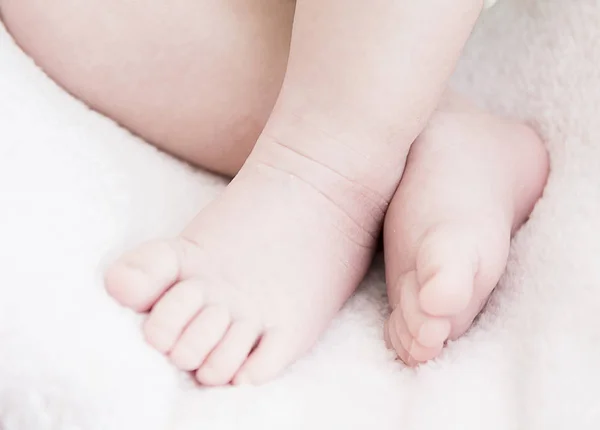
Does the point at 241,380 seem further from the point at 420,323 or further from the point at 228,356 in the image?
the point at 420,323

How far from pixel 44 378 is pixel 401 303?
0.73 feet

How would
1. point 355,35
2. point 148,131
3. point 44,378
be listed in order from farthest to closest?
1. point 148,131
2. point 355,35
3. point 44,378

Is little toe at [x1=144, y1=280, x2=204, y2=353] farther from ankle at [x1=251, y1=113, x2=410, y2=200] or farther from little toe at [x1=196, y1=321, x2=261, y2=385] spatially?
ankle at [x1=251, y1=113, x2=410, y2=200]

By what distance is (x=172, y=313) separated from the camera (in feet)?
1.49

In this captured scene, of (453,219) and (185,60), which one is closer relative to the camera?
(453,219)

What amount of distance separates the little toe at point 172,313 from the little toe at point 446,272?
5.7 inches

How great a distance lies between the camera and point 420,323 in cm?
44

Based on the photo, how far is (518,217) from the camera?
1.88ft

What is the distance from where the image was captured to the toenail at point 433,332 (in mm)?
442

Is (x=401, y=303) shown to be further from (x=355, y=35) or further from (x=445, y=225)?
(x=355, y=35)

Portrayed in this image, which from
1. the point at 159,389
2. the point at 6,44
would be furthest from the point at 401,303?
the point at 6,44

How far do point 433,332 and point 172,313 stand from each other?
0.54ft

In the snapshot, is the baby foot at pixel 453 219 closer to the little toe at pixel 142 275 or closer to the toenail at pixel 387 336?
the toenail at pixel 387 336

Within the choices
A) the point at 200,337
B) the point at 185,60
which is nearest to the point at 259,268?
the point at 200,337
